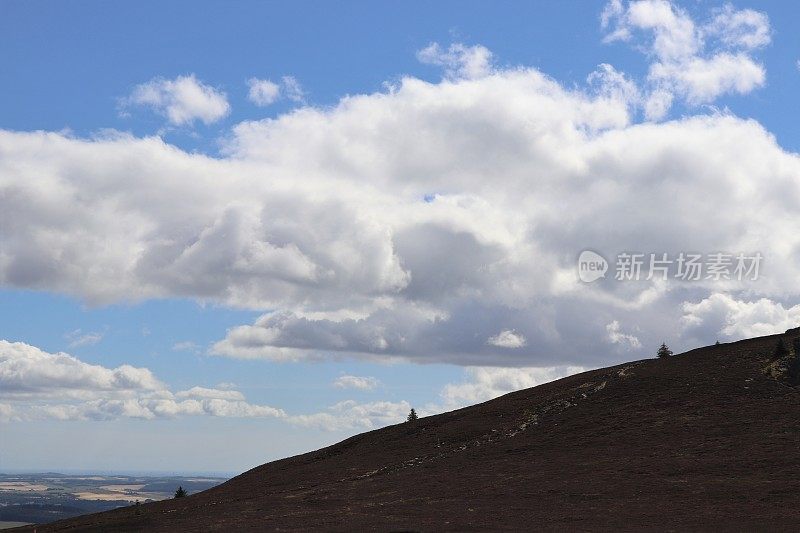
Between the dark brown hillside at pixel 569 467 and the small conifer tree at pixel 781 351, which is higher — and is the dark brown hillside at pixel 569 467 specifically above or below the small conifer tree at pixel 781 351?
below

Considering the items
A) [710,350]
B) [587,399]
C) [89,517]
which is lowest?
[89,517]

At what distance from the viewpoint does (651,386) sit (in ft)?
302

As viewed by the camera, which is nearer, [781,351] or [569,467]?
[569,467]

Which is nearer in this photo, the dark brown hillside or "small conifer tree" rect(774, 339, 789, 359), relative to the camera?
the dark brown hillside

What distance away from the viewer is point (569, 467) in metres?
70.0

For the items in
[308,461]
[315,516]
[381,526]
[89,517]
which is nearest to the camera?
[381,526]

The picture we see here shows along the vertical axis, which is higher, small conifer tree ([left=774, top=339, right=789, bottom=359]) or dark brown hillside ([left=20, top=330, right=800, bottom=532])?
small conifer tree ([left=774, top=339, right=789, bottom=359])

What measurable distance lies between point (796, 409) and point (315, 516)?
156 ft

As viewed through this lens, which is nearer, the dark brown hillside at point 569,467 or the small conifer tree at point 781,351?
the dark brown hillside at point 569,467

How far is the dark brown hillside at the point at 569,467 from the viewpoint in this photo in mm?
54188

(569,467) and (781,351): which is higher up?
(781,351)

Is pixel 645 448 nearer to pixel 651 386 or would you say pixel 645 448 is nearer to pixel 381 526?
pixel 651 386

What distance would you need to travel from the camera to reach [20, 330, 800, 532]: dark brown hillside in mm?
54188

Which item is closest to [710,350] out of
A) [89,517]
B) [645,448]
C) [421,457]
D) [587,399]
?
[587,399]
